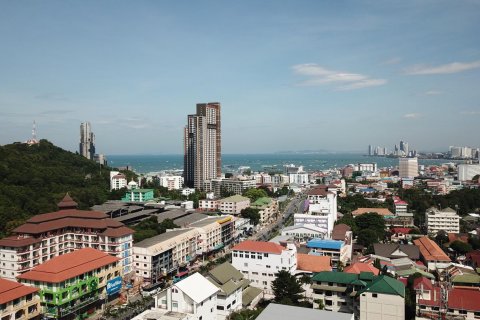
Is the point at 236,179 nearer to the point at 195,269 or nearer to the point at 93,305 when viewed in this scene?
the point at 195,269

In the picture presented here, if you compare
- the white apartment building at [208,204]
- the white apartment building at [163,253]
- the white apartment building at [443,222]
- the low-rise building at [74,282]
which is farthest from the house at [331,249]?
the white apartment building at [208,204]

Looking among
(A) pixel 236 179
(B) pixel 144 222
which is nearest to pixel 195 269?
(B) pixel 144 222

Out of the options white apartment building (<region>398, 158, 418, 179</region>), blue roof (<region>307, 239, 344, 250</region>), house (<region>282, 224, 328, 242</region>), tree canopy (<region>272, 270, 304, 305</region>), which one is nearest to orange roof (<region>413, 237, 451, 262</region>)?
blue roof (<region>307, 239, 344, 250</region>)

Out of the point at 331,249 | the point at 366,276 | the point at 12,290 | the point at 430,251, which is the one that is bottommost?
the point at 430,251

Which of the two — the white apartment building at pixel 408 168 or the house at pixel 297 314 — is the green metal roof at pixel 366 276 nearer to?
the house at pixel 297 314

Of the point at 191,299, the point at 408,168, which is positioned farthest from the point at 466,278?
the point at 408,168

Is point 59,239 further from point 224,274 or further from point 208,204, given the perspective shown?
point 208,204

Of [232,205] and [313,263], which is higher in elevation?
[232,205]
